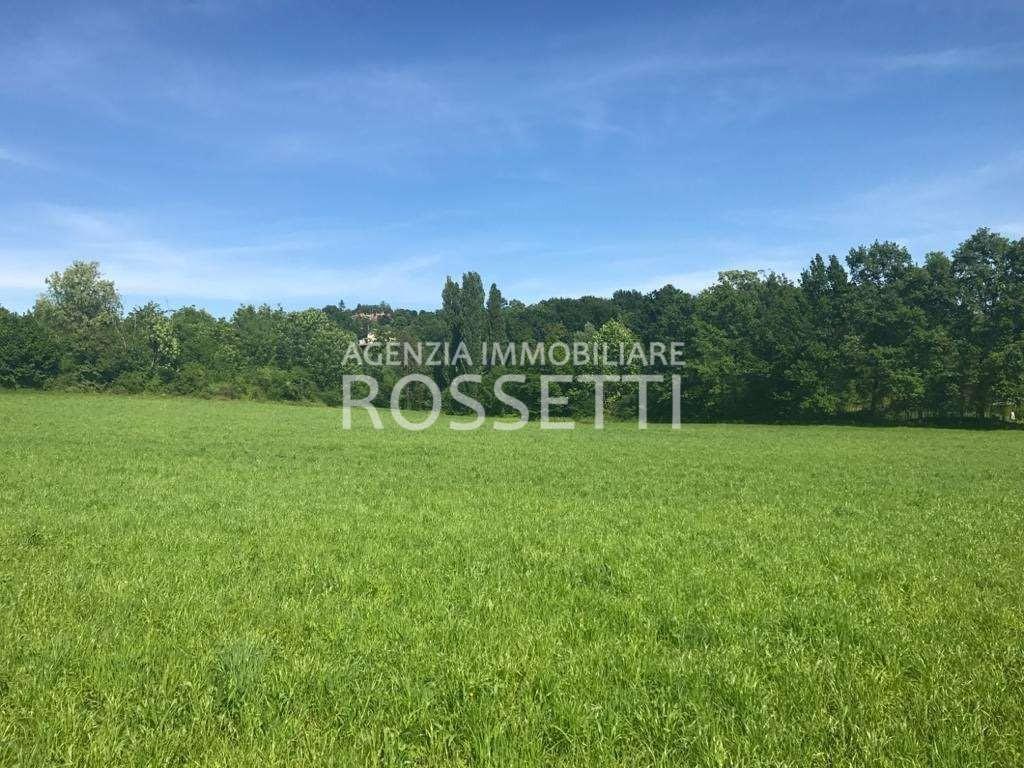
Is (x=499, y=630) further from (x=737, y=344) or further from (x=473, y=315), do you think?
(x=473, y=315)

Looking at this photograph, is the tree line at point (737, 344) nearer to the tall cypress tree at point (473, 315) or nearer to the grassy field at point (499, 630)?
the tall cypress tree at point (473, 315)

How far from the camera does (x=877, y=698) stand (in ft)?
16.4

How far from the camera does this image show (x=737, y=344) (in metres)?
68.1

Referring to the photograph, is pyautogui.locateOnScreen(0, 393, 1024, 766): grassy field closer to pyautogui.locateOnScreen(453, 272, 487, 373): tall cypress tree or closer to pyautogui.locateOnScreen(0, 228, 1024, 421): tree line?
pyautogui.locateOnScreen(0, 228, 1024, 421): tree line

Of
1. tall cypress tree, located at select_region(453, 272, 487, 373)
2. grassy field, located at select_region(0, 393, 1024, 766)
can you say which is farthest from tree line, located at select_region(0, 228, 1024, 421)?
grassy field, located at select_region(0, 393, 1024, 766)

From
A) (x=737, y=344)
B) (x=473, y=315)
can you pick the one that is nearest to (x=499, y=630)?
(x=737, y=344)

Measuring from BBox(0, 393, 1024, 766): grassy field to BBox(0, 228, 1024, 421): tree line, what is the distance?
4695 centimetres

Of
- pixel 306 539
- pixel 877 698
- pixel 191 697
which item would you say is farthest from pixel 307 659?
pixel 306 539

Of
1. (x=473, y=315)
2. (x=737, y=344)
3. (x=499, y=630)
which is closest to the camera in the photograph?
(x=499, y=630)

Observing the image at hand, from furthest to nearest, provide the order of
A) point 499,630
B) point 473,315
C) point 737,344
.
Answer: point 473,315 < point 737,344 < point 499,630

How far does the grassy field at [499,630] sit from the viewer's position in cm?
444

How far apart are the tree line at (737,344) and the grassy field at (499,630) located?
46945 millimetres

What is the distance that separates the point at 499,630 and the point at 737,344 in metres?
66.7

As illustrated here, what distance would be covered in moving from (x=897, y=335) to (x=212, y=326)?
94.4 m
